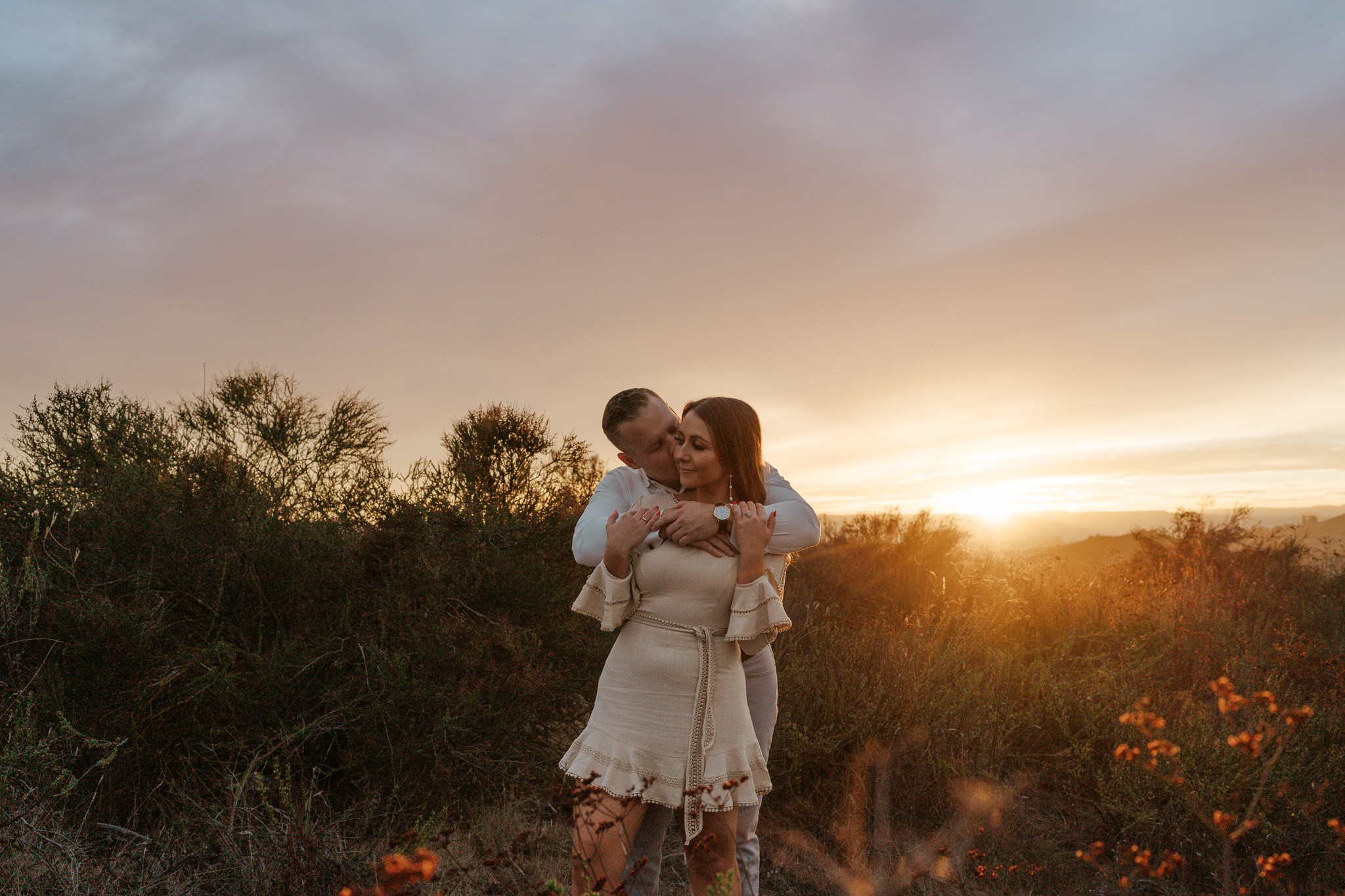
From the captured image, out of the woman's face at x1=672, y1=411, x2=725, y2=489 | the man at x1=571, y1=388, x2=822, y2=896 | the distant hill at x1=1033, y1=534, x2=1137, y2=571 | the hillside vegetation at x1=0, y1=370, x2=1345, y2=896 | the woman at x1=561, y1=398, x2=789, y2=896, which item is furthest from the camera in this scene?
the distant hill at x1=1033, y1=534, x2=1137, y2=571

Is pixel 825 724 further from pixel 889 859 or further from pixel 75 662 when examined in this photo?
pixel 75 662

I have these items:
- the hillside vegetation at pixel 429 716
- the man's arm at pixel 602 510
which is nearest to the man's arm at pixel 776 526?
the man's arm at pixel 602 510

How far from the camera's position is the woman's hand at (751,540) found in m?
2.07

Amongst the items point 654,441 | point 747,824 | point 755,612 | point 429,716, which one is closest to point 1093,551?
point 429,716

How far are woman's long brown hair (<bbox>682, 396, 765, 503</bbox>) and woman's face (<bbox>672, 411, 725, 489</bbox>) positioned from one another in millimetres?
16

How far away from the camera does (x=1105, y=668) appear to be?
5.75 metres

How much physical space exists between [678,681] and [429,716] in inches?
97.2

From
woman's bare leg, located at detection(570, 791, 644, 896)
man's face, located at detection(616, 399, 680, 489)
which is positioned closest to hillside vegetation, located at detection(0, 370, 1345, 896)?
woman's bare leg, located at detection(570, 791, 644, 896)

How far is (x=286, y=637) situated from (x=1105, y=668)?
5.74 m

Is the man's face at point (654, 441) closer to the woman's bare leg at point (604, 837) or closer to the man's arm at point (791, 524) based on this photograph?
the man's arm at point (791, 524)

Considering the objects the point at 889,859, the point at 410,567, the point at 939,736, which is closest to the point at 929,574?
the point at 939,736

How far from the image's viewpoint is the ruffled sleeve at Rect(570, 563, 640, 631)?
2107 millimetres

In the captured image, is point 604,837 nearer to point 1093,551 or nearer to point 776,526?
point 776,526

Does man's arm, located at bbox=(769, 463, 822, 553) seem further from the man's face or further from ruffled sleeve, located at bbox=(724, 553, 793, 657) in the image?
the man's face
